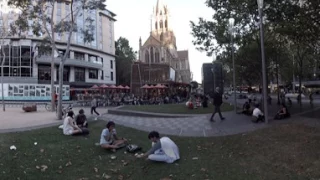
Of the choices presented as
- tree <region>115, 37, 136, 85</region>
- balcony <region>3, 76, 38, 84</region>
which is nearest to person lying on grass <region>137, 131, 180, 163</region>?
balcony <region>3, 76, 38, 84</region>

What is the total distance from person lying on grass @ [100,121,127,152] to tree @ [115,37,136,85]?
235ft

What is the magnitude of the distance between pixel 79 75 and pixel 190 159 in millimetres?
60271

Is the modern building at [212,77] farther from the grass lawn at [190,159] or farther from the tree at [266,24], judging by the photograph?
the grass lawn at [190,159]

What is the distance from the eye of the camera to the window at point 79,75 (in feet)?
209

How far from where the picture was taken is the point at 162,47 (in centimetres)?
9206

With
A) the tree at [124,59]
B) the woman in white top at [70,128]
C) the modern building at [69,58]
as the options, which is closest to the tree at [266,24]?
the woman in white top at [70,128]

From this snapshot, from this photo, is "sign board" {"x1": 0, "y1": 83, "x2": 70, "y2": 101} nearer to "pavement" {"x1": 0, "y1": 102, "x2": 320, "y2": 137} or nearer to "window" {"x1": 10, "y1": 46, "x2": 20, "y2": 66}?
"window" {"x1": 10, "y1": 46, "x2": 20, "y2": 66}

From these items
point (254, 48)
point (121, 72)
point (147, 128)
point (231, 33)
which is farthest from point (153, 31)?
point (147, 128)

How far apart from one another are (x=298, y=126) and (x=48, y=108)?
22684 millimetres

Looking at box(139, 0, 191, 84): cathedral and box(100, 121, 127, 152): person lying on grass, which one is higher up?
Answer: box(139, 0, 191, 84): cathedral

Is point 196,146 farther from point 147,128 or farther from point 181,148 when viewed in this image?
point 147,128

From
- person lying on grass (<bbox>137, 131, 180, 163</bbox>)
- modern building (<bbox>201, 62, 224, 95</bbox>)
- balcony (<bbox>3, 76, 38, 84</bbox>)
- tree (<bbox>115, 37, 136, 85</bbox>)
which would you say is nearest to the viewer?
person lying on grass (<bbox>137, 131, 180, 163</bbox>)

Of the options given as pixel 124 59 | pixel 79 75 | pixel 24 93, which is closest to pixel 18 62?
pixel 24 93

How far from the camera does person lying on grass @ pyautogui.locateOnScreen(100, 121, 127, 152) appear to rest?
8765 millimetres
